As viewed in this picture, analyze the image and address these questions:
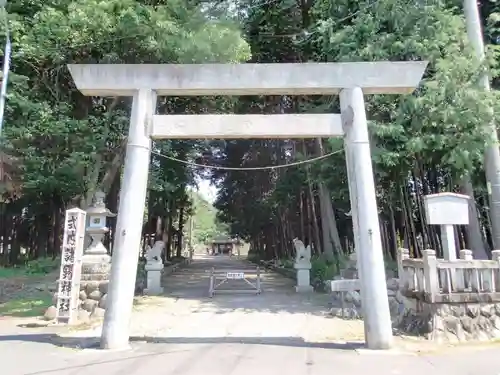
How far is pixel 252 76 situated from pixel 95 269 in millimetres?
7156

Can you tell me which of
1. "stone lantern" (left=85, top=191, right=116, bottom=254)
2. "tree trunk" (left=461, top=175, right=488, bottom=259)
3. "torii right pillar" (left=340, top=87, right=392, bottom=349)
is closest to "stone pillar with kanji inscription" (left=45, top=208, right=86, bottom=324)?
"stone lantern" (left=85, top=191, right=116, bottom=254)

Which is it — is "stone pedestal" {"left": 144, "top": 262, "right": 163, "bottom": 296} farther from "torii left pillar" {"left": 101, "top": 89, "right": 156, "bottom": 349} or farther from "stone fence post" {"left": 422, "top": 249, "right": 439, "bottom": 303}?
"stone fence post" {"left": 422, "top": 249, "right": 439, "bottom": 303}

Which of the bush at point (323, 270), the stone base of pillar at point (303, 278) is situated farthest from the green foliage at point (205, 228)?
the stone base of pillar at point (303, 278)

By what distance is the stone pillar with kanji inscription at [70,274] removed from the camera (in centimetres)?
1003

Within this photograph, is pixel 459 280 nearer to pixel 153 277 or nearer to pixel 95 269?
pixel 95 269

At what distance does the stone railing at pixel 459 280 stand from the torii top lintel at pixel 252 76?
3.20 m

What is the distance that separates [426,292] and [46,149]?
35.5 ft

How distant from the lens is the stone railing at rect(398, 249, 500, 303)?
26.0ft

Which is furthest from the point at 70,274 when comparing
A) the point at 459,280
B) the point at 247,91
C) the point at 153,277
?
the point at 459,280

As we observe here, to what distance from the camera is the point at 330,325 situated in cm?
961

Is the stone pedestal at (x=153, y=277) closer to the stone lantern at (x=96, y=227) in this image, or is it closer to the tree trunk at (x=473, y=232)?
the stone lantern at (x=96, y=227)

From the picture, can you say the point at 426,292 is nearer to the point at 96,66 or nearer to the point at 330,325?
the point at 330,325

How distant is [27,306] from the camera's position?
12289 millimetres

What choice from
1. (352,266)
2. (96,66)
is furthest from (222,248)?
(96,66)
